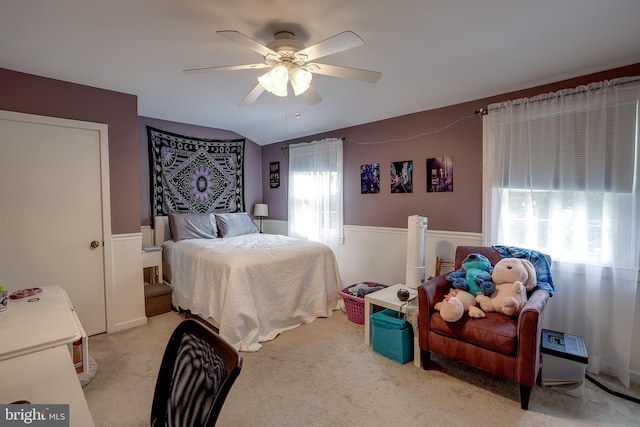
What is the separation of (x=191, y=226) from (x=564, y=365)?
3919 millimetres

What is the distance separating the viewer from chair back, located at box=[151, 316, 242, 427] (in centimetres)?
82

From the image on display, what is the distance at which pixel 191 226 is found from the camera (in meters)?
3.98

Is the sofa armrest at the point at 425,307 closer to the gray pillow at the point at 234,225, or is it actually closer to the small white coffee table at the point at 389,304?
the small white coffee table at the point at 389,304

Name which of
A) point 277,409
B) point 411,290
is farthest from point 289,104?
point 277,409

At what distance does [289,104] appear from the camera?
3545mm

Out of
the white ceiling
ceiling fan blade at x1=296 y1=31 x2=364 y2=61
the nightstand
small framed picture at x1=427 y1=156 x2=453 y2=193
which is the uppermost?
the white ceiling

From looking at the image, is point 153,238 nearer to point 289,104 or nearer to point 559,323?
point 289,104

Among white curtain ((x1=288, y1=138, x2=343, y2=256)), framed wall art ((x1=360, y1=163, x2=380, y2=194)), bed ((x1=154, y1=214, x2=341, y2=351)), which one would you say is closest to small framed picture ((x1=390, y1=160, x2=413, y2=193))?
framed wall art ((x1=360, y1=163, x2=380, y2=194))

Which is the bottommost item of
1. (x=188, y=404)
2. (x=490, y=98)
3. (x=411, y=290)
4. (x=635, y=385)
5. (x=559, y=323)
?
(x=635, y=385)

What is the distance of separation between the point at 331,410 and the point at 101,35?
2844 mm

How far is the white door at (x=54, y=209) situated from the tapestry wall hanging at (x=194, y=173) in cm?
114

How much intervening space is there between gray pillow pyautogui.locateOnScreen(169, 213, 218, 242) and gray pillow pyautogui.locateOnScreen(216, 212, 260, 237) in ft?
0.43

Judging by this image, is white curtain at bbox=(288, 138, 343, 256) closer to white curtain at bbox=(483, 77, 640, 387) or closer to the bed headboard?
the bed headboard

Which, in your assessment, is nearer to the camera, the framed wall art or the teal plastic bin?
the teal plastic bin
